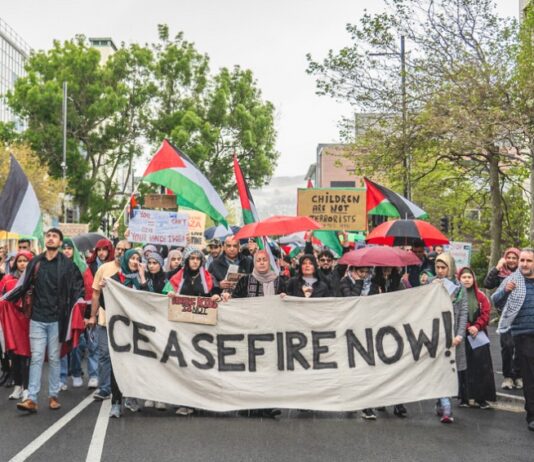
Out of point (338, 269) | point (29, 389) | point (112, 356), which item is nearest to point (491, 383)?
point (338, 269)

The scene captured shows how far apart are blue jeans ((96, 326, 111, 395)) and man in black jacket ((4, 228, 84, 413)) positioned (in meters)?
0.42

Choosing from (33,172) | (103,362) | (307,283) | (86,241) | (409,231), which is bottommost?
(103,362)

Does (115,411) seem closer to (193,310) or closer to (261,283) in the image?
(193,310)

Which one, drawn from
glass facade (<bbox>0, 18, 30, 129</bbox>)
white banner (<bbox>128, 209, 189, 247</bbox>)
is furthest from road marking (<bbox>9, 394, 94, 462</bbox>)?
glass facade (<bbox>0, 18, 30, 129</bbox>)

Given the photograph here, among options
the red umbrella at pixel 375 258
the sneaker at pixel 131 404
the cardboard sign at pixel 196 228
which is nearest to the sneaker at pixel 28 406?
the sneaker at pixel 131 404

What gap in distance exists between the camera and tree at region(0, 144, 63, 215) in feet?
127

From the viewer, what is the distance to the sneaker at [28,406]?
8070mm

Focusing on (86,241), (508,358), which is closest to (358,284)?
(508,358)

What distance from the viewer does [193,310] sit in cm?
828

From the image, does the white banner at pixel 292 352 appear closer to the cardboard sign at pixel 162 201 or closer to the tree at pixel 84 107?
the cardboard sign at pixel 162 201

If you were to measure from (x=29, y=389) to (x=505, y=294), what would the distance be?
15.7ft

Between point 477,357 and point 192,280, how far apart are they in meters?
3.09

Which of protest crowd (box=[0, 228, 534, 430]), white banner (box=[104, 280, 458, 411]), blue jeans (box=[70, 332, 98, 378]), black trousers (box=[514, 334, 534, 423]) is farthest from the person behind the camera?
blue jeans (box=[70, 332, 98, 378])

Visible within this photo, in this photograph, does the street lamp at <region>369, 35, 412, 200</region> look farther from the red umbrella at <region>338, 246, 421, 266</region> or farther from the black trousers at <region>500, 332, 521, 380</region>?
the red umbrella at <region>338, 246, 421, 266</region>
